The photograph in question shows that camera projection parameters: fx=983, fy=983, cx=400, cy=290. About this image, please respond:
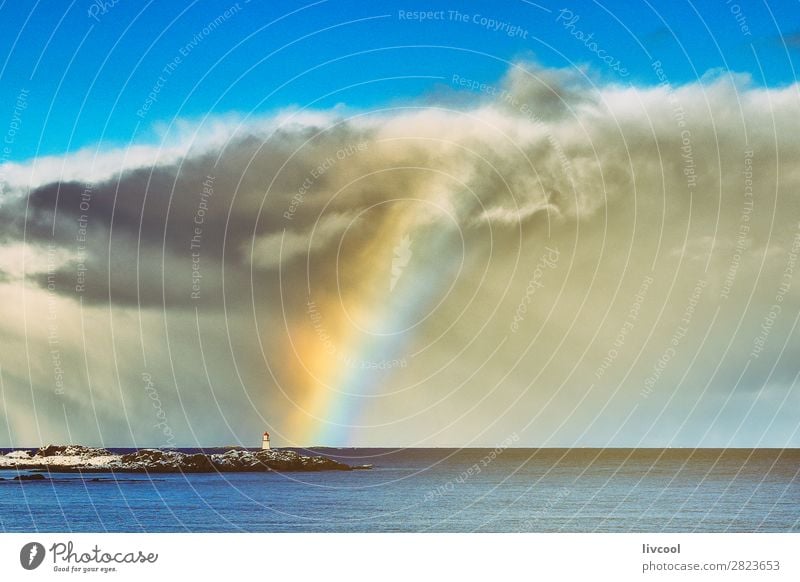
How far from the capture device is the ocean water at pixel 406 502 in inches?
3039

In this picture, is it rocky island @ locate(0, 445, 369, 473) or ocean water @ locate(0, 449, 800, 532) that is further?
rocky island @ locate(0, 445, 369, 473)

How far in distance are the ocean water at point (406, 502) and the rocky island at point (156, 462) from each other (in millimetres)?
4721

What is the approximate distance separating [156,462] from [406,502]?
4669cm

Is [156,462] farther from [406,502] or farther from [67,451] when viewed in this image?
[406,502]

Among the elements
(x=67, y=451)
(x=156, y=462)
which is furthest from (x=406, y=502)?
(x=67, y=451)

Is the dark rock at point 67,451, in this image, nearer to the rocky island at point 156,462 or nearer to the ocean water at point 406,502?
the rocky island at point 156,462

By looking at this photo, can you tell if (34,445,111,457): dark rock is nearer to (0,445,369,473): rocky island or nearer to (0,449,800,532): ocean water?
(0,445,369,473): rocky island

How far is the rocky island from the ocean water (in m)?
4.72

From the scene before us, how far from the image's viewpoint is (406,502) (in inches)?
3740

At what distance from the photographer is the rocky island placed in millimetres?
127062

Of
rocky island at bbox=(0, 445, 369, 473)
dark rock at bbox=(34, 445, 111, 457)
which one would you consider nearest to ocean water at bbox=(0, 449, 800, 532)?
rocky island at bbox=(0, 445, 369, 473)

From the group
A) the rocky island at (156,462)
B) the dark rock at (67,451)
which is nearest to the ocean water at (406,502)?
the rocky island at (156,462)

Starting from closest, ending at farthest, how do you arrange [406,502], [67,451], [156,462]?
[406,502] → [156,462] → [67,451]
